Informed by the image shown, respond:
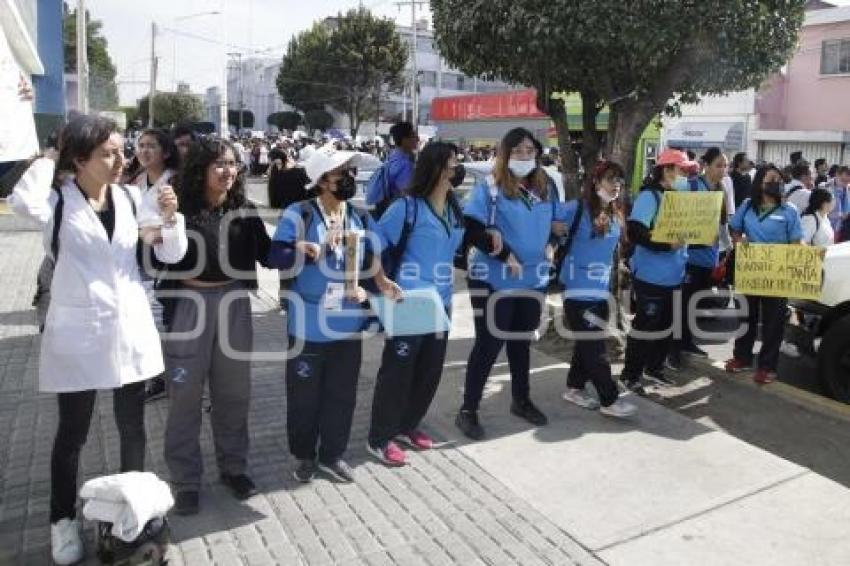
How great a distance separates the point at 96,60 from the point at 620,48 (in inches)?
2294

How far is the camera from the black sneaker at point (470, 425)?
176 inches

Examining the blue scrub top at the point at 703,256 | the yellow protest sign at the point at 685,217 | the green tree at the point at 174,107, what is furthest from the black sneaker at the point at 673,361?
the green tree at the point at 174,107

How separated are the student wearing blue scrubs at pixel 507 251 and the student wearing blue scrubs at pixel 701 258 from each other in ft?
5.98

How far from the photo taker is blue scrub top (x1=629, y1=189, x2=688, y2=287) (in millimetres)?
5082

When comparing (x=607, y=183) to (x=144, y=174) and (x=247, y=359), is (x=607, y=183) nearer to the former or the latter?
(x=247, y=359)

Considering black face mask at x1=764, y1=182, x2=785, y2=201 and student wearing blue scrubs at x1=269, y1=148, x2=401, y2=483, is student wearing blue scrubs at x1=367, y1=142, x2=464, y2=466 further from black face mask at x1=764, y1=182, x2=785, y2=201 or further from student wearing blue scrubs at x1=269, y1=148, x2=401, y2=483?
black face mask at x1=764, y1=182, x2=785, y2=201

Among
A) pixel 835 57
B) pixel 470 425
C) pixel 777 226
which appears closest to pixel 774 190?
pixel 777 226

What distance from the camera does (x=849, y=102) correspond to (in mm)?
23703

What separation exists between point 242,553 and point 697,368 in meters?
4.23

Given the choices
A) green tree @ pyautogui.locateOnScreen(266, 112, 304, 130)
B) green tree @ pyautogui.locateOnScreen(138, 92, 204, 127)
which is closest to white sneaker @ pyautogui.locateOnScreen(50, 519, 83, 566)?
green tree @ pyautogui.locateOnScreen(138, 92, 204, 127)

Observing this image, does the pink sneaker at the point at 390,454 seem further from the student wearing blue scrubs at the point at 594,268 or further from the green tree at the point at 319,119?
the green tree at the point at 319,119

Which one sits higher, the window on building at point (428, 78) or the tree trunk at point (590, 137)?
the window on building at point (428, 78)

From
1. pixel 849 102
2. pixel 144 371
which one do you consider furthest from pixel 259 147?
pixel 144 371

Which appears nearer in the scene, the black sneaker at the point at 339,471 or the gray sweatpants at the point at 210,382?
the gray sweatpants at the point at 210,382
